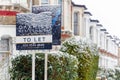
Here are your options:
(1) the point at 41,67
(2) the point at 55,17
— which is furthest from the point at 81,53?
(2) the point at 55,17

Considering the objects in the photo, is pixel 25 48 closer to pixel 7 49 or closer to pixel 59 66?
pixel 59 66

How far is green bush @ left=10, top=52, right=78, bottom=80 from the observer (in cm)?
1249

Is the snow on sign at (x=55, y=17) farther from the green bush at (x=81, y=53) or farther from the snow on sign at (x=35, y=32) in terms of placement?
the green bush at (x=81, y=53)

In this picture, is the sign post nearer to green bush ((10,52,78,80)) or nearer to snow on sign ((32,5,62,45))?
snow on sign ((32,5,62,45))

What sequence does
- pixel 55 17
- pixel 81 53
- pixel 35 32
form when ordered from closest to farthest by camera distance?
pixel 35 32 → pixel 55 17 → pixel 81 53

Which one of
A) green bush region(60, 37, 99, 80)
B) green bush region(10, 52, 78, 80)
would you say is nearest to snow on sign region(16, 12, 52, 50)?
green bush region(10, 52, 78, 80)

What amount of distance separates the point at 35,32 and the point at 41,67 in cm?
196

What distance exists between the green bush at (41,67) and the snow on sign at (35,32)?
1.71 meters

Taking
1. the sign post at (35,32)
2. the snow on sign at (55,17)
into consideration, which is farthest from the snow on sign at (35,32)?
the snow on sign at (55,17)

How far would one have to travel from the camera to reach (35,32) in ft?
35.2

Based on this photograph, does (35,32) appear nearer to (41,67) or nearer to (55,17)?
(55,17)

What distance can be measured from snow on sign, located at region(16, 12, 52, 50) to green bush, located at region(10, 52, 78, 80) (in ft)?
5.61

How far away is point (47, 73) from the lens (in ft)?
40.7

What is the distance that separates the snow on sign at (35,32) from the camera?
1066 centimetres
